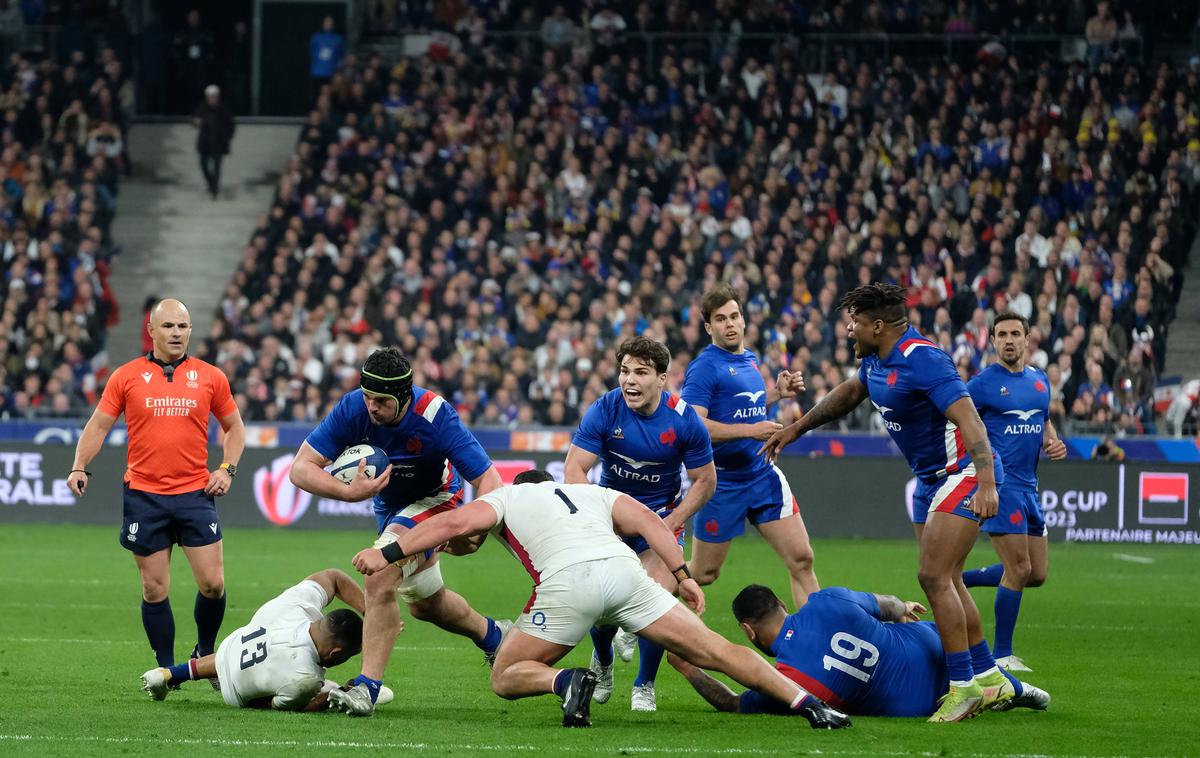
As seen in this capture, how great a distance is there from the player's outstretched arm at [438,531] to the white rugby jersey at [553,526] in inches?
4.6

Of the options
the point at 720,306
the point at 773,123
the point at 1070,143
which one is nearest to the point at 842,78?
the point at 773,123

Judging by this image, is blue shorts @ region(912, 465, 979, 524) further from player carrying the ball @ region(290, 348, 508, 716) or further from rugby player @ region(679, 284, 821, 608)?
player carrying the ball @ region(290, 348, 508, 716)

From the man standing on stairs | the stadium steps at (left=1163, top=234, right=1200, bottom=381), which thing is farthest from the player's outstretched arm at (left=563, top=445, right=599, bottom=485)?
the man standing on stairs

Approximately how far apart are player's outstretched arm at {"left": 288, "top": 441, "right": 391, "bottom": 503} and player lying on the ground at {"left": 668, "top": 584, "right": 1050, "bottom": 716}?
208cm

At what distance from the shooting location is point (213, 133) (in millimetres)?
33000

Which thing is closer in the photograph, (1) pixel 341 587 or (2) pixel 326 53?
(1) pixel 341 587

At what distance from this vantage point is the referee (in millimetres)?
10250

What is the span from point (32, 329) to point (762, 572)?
51.5ft

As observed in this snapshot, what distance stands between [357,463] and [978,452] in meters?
3.44

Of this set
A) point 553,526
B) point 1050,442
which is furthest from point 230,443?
point 1050,442

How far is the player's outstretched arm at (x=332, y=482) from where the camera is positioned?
8.87 metres

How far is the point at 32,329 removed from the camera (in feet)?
92.5

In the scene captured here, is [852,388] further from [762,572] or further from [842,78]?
[842,78]

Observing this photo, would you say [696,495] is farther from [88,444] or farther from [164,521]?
[88,444]
